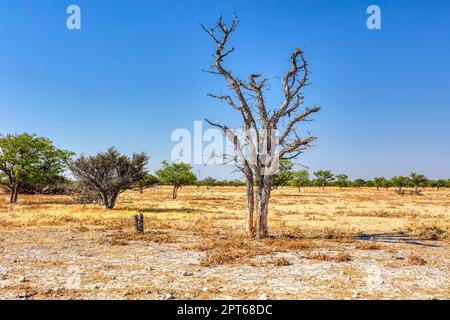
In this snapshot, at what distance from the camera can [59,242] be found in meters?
17.2

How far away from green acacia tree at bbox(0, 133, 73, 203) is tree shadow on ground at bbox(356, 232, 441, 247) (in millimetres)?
38804

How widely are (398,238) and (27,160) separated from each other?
136ft

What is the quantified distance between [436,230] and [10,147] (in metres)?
44.1

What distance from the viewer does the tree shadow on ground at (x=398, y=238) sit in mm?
18388

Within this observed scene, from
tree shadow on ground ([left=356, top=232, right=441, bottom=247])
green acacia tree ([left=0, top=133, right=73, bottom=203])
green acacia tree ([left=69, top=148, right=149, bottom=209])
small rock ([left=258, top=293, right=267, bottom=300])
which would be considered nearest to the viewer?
small rock ([left=258, top=293, right=267, bottom=300])

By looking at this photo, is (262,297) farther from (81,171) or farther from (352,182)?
(352,182)

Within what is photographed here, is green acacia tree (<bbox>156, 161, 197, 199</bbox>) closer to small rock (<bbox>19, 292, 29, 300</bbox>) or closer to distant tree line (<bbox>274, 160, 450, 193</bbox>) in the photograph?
distant tree line (<bbox>274, 160, 450, 193</bbox>)

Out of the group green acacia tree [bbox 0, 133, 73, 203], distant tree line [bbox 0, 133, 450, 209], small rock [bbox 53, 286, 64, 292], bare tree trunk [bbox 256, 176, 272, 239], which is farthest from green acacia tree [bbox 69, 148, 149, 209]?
small rock [bbox 53, 286, 64, 292]

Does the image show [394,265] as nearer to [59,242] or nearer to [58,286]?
[58,286]

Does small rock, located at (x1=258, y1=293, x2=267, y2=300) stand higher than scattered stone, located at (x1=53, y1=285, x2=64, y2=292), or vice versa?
scattered stone, located at (x1=53, y1=285, x2=64, y2=292)

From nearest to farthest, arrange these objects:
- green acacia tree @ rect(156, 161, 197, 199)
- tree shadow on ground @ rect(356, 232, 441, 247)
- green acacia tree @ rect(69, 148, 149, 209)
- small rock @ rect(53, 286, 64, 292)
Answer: small rock @ rect(53, 286, 64, 292) → tree shadow on ground @ rect(356, 232, 441, 247) → green acacia tree @ rect(69, 148, 149, 209) → green acacia tree @ rect(156, 161, 197, 199)

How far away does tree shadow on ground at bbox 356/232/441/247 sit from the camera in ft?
60.3
